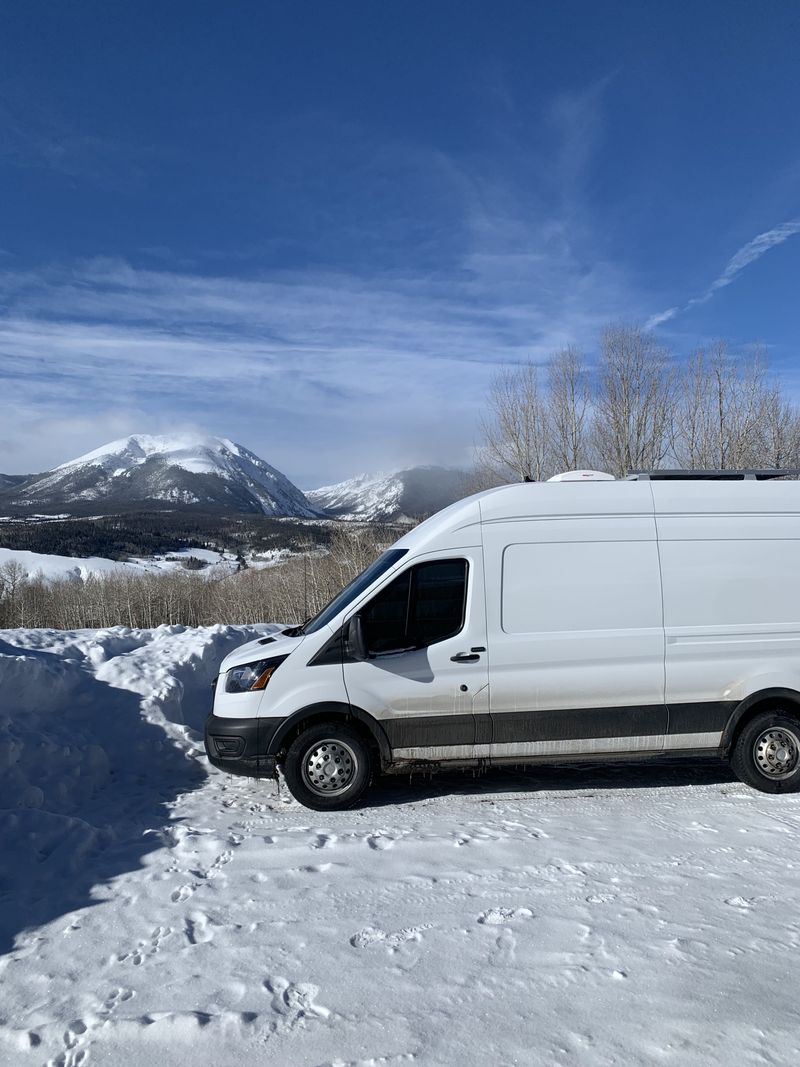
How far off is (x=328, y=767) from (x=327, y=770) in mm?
24

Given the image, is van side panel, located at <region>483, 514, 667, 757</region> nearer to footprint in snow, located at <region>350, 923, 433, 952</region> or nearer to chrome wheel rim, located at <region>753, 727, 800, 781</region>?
chrome wheel rim, located at <region>753, 727, 800, 781</region>

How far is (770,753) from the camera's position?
6.35m

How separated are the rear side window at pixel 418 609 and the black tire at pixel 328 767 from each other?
0.71 m

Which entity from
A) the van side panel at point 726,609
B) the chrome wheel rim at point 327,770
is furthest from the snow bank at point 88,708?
the van side panel at point 726,609

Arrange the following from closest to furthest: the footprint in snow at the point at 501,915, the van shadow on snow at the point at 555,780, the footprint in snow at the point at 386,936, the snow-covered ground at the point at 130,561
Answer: the footprint in snow at the point at 386,936, the footprint in snow at the point at 501,915, the van shadow on snow at the point at 555,780, the snow-covered ground at the point at 130,561

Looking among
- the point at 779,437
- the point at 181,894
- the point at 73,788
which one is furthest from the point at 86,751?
the point at 779,437

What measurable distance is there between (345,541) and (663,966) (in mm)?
34176

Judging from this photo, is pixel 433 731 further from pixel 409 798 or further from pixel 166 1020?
pixel 166 1020

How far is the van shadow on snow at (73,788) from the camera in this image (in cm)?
475

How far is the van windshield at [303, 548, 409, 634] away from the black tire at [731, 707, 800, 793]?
307 cm

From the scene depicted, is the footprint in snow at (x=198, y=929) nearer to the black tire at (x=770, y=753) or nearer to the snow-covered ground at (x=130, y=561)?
the black tire at (x=770, y=753)

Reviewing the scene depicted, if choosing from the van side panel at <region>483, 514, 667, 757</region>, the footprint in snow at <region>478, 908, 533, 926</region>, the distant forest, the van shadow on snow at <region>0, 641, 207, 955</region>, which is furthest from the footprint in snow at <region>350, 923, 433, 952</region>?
the distant forest

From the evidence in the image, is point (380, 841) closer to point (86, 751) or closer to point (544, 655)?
point (544, 655)

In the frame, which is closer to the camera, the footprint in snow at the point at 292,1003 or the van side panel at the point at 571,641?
the footprint in snow at the point at 292,1003
